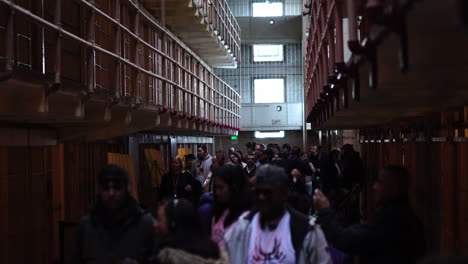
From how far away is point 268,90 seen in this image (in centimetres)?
3506

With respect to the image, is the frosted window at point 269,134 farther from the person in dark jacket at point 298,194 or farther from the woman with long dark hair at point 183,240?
the woman with long dark hair at point 183,240

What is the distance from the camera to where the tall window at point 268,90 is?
1380 inches

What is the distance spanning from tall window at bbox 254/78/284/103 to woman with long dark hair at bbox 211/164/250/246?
3008 centimetres

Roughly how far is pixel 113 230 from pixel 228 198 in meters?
1.07

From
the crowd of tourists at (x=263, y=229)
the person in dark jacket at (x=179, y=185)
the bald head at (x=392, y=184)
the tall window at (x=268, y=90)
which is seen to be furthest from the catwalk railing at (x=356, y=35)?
the tall window at (x=268, y=90)

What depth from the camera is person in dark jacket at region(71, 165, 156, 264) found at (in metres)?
4.14

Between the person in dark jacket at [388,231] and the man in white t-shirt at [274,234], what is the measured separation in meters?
0.40

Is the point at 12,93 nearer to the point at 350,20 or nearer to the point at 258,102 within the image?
the point at 350,20

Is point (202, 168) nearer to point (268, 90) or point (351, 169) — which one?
point (351, 169)

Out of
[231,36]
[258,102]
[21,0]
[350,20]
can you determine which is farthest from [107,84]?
[258,102]

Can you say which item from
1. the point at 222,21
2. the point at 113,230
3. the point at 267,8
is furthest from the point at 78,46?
the point at 267,8

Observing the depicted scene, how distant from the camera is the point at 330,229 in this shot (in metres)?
4.55

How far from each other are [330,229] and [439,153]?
136 inches

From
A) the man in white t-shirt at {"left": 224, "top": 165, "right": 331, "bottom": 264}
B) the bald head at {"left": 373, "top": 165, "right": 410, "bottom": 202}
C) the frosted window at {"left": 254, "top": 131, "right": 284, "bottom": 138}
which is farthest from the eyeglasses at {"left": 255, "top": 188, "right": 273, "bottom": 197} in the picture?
the frosted window at {"left": 254, "top": 131, "right": 284, "bottom": 138}
